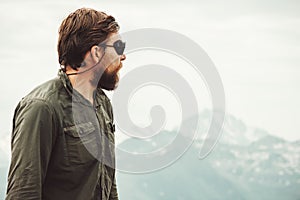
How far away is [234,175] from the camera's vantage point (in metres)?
11.2

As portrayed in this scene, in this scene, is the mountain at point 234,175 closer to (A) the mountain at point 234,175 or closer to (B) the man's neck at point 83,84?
(A) the mountain at point 234,175

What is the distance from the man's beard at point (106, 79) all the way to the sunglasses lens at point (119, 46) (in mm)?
42

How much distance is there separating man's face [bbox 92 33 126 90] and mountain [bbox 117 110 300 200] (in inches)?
351

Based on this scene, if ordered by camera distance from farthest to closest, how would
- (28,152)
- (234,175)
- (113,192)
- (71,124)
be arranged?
(234,175) < (113,192) < (71,124) < (28,152)

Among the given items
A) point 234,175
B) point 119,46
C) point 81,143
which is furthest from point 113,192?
point 234,175

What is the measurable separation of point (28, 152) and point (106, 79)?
11.2 inches

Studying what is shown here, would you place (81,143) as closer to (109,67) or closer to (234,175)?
(109,67)

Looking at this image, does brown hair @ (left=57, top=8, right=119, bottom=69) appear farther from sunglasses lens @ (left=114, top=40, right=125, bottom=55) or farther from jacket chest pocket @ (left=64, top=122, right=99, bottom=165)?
jacket chest pocket @ (left=64, top=122, right=99, bottom=165)

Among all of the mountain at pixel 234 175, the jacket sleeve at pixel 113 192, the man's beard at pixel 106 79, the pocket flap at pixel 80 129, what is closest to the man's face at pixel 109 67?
the man's beard at pixel 106 79

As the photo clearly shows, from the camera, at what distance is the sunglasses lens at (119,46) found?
4.42 feet

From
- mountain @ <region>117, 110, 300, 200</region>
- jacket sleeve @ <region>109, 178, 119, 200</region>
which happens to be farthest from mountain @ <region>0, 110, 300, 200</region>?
jacket sleeve @ <region>109, 178, 119, 200</region>

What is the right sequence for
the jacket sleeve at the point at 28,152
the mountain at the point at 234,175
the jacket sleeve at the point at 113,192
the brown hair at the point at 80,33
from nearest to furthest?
the jacket sleeve at the point at 28,152, the brown hair at the point at 80,33, the jacket sleeve at the point at 113,192, the mountain at the point at 234,175

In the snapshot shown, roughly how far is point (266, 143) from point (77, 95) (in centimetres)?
962

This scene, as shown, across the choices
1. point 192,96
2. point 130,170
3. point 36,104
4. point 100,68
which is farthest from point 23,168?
point 192,96
